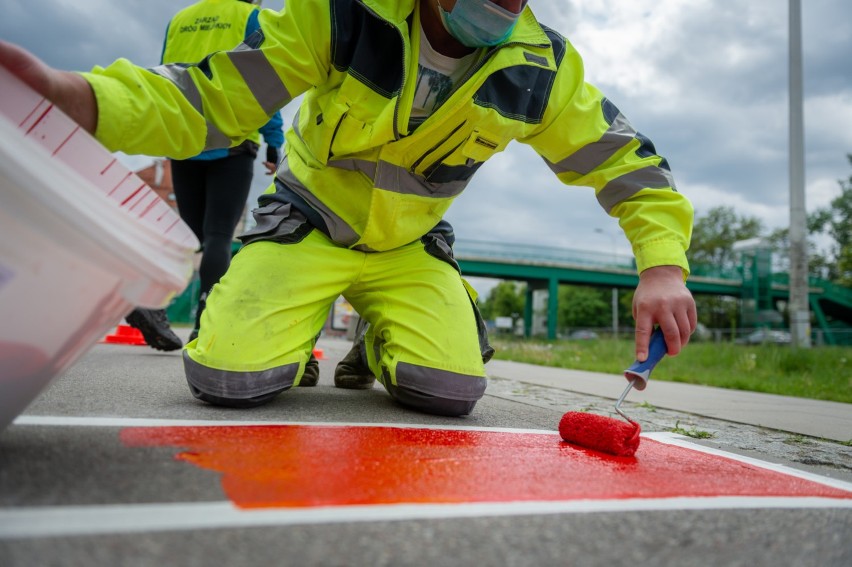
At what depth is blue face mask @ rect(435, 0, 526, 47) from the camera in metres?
1.66

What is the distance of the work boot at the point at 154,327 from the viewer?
3.19 m

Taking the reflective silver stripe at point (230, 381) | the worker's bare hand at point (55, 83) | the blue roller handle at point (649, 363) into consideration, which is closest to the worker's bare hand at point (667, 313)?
the blue roller handle at point (649, 363)

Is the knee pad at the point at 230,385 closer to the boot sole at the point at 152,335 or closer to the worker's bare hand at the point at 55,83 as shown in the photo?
the worker's bare hand at the point at 55,83

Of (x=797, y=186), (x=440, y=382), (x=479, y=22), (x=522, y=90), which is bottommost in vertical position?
(x=440, y=382)

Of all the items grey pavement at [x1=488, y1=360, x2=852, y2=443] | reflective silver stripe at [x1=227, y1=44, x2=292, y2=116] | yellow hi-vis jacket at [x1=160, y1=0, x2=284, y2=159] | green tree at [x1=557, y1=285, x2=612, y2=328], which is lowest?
grey pavement at [x1=488, y1=360, x2=852, y2=443]

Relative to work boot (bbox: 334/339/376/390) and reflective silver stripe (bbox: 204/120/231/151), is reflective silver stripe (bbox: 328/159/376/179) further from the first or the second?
work boot (bbox: 334/339/376/390)

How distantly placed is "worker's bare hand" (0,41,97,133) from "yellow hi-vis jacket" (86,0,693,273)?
0.21m

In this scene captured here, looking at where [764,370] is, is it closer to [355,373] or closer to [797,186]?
[797,186]

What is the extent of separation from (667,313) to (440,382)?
80 centimetres

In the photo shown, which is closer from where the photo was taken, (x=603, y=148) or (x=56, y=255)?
(x=56, y=255)

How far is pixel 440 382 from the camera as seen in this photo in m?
1.96

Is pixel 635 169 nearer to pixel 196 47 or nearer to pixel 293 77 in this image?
pixel 293 77

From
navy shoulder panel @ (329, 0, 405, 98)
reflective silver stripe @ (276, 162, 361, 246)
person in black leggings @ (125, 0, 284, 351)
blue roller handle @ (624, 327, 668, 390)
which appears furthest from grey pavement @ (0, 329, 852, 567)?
person in black leggings @ (125, 0, 284, 351)

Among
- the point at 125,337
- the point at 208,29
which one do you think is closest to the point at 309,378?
the point at 208,29
